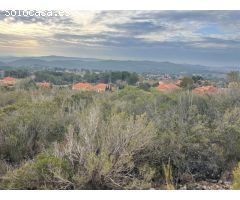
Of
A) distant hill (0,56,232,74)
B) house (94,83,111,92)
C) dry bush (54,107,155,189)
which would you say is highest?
distant hill (0,56,232,74)

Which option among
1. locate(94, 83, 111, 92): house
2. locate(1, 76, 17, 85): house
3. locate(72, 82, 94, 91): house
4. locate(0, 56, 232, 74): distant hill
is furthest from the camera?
locate(72, 82, 94, 91): house

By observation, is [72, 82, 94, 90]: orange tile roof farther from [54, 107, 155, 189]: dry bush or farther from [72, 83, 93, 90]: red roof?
[54, 107, 155, 189]: dry bush

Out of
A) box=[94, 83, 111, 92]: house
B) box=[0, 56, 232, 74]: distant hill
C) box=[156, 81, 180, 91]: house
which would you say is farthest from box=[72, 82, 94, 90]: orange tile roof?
box=[0, 56, 232, 74]: distant hill

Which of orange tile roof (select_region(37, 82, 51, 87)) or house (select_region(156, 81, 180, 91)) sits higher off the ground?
house (select_region(156, 81, 180, 91))

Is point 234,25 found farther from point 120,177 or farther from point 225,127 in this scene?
point 120,177

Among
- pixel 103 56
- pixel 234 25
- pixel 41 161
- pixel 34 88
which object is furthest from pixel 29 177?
pixel 34 88

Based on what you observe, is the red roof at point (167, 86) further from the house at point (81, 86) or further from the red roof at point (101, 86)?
the house at point (81, 86)

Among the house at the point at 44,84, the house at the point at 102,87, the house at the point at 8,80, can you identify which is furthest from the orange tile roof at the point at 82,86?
the house at the point at 8,80
